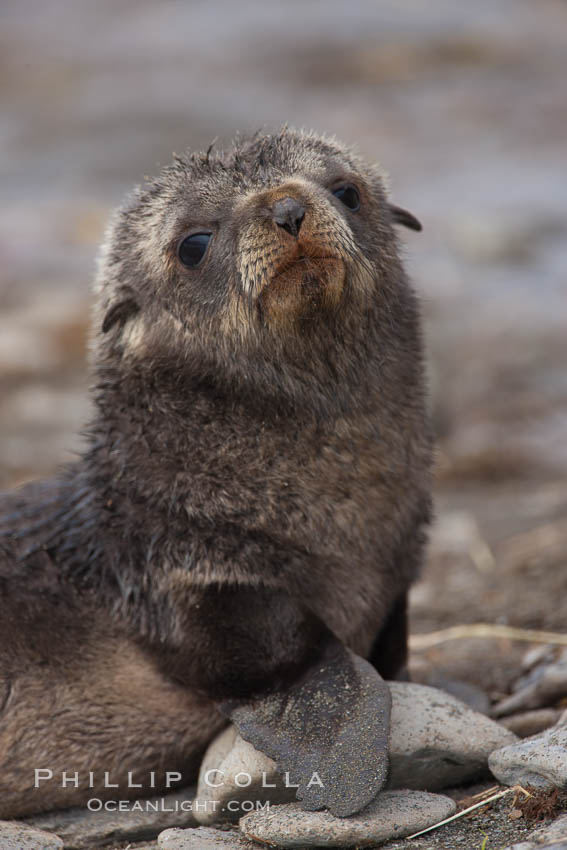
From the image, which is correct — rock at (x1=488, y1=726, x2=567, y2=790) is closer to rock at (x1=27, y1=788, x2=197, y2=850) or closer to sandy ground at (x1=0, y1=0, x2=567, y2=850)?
sandy ground at (x1=0, y1=0, x2=567, y2=850)

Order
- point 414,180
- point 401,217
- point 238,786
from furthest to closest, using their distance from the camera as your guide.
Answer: point 414,180 < point 401,217 < point 238,786

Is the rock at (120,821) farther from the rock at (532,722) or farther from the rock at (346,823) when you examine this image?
the rock at (532,722)

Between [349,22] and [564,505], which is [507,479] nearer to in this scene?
[564,505]

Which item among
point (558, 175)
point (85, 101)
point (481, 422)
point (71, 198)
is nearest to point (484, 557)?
point (481, 422)

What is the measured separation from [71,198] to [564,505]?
881 cm

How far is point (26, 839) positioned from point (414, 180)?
12.0 meters

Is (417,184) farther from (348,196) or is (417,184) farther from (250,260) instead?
(250,260)

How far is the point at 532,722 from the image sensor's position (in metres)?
4.87

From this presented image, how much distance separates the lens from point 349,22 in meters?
19.6

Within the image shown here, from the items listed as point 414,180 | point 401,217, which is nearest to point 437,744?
point 401,217

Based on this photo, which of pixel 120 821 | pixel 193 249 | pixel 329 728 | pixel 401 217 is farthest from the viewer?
pixel 401 217

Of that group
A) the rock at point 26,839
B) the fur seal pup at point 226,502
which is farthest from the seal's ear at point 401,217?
the rock at point 26,839

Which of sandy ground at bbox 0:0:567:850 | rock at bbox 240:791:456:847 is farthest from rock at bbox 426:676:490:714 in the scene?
rock at bbox 240:791:456:847

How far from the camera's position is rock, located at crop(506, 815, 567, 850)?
3363mm
